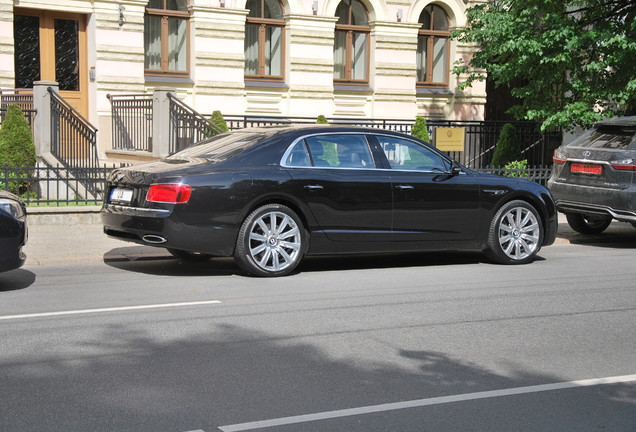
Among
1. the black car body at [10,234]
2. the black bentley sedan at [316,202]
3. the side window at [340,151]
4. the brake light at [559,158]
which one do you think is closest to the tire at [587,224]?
the brake light at [559,158]

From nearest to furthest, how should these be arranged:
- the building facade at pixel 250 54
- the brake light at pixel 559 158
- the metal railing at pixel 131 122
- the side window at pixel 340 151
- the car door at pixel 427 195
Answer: the side window at pixel 340 151
the car door at pixel 427 195
the brake light at pixel 559 158
the metal railing at pixel 131 122
the building facade at pixel 250 54

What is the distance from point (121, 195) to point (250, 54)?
44.8ft

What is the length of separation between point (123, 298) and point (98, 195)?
712 centimetres

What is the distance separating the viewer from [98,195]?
15133 mm

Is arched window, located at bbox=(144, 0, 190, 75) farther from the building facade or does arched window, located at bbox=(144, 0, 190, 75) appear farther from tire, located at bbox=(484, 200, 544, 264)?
tire, located at bbox=(484, 200, 544, 264)

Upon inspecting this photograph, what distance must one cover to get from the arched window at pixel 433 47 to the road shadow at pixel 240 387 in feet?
64.9

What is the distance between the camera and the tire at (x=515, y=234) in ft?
35.7

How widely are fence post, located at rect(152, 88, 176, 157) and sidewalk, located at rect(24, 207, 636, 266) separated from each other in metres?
3.87

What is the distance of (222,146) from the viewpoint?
33.5 ft

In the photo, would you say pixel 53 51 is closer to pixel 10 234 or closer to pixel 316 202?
pixel 316 202

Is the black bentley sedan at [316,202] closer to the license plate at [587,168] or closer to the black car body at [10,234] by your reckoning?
the black car body at [10,234]

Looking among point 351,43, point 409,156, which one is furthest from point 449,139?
point 409,156

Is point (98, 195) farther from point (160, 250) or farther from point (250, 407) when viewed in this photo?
point (250, 407)

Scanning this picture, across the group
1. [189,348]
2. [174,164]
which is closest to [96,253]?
[174,164]
